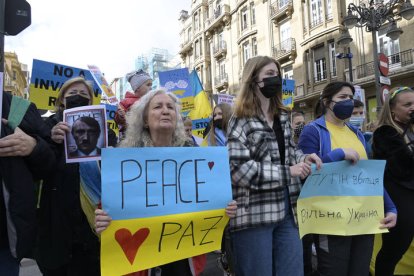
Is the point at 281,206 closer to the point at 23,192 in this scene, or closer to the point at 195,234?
the point at 195,234

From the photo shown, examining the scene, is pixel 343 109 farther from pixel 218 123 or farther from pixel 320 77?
pixel 320 77

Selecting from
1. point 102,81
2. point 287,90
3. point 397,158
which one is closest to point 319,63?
point 287,90

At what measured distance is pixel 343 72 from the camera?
2180cm

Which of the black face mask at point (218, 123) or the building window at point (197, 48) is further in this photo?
the building window at point (197, 48)

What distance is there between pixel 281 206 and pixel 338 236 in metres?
0.55

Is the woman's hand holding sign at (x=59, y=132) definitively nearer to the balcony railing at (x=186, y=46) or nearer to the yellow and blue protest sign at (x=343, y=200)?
the yellow and blue protest sign at (x=343, y=200)

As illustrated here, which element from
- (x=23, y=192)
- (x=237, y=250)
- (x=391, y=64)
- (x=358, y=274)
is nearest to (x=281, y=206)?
(x=237, y=250)

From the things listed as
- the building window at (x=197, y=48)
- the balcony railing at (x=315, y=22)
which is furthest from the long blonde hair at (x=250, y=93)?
the building window at (x=197, y=48)

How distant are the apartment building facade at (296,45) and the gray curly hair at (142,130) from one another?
18.4 metres

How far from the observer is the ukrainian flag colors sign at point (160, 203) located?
73.2 inches

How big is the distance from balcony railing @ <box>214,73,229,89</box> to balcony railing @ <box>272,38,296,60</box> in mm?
8611

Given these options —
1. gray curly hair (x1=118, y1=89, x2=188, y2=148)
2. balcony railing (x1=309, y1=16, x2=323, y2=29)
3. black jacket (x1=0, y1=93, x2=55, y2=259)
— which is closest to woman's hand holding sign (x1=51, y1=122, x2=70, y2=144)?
black jacket (x1=0, y1=93, x2=55, y2=259)

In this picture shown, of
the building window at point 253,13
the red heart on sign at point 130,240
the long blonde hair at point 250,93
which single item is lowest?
the red heart on sign at point 130,240

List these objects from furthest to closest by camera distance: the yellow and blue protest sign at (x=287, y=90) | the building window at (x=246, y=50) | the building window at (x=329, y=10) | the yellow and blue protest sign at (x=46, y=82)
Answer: the building window at (x=246, y=50) < the building window at (x=329, y=10) < the yellow and blue protest sign at (x=287, y=90) < the yellow and blue protest sign at (x=46, y=82)
